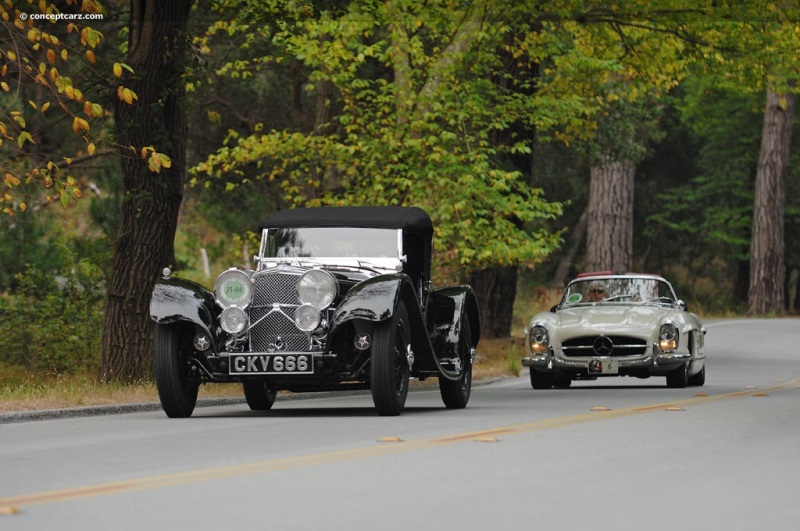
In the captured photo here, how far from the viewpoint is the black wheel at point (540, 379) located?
20.9m

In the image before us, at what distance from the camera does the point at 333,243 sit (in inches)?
650

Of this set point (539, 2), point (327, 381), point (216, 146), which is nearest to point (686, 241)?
point (216, 146)

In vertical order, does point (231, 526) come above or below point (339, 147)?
below

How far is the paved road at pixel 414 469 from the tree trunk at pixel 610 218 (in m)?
26.5

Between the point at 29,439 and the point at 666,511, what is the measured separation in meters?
6.13

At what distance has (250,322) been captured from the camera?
48.6 ft

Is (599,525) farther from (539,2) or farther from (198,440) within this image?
(539,2)

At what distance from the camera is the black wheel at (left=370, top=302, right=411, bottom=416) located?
46.5ft

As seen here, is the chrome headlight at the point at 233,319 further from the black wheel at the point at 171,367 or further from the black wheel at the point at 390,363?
the black wheel at the point at 390,363

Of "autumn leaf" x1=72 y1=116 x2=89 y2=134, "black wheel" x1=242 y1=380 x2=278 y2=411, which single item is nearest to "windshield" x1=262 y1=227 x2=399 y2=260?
"black wheel" x1=242 y1=380 x2=278 y2=411

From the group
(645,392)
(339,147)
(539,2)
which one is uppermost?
(539,2)

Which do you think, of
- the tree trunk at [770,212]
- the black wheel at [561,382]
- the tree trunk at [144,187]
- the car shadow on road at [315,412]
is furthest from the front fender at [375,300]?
the tree trunk at [770,212]

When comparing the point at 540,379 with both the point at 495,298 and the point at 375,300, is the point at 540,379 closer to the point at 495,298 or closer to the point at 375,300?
the point at 375,300

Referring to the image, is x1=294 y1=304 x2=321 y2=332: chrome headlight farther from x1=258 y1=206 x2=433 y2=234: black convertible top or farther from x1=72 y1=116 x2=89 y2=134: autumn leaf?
x1=72 y1=116 x2=89 y2=134: autumn leaf
